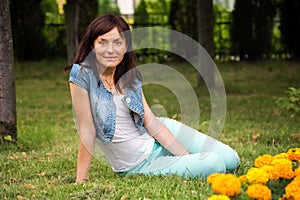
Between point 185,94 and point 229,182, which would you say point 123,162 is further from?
point 185,94

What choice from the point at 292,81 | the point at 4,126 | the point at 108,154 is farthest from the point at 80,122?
the point at 292,81

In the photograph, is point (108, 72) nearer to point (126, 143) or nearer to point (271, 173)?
point (126, 143)

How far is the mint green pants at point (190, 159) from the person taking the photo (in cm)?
392

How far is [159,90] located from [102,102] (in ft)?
24.3

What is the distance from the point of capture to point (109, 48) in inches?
156

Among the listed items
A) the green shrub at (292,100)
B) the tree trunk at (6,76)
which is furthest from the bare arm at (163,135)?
the tree trunk at (6,76)

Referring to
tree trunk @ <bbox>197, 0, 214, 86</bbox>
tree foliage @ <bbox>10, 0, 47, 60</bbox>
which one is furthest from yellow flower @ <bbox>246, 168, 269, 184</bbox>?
tree foliage @ <bbox>10, 0, 47, 60</bbox>

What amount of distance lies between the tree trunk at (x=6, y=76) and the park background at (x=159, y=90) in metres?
0.18

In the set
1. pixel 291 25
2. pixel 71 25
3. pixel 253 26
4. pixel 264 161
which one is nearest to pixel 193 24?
pixel 253 26

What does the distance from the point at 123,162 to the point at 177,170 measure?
→ 376 millimetres

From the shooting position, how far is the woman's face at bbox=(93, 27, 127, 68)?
155 inches

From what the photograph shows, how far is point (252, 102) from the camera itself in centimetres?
924

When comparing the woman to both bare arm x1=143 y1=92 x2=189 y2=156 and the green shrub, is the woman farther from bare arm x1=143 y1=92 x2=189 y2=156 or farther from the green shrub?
the green shrub

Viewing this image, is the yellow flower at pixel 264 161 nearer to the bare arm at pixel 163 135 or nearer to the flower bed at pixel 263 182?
the flower bed at pixel 263 182
